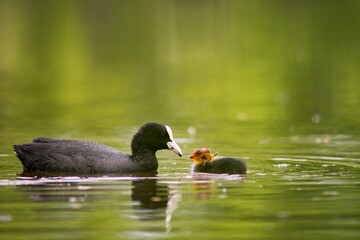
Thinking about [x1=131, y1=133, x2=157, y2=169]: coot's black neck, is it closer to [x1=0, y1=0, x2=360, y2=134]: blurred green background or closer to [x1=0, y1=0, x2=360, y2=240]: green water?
[x1=0, y1=0, x2=360, y2=240]: green water

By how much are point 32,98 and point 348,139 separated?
39.8ft

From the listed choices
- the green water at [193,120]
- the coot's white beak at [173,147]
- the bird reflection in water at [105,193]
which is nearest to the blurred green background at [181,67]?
the green water at [193,120]

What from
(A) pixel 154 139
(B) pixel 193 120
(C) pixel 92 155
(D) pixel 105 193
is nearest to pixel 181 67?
(B) pixel 193 120

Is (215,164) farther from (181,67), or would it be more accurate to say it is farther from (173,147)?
(181,67)

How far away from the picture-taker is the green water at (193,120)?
1354cm

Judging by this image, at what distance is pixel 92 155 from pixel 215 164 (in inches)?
72.4

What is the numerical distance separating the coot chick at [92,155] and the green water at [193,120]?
1.26 feet

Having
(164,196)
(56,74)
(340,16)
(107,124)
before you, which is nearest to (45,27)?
(340,16)

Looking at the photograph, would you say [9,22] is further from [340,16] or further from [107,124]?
[107,124]

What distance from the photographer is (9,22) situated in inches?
2842

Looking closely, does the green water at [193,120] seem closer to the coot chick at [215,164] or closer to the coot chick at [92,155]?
the coot chick at [215,164]

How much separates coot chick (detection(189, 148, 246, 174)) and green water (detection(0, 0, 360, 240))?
22 cm

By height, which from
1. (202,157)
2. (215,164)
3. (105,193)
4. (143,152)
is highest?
(143,152)

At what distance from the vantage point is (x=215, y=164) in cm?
1725
